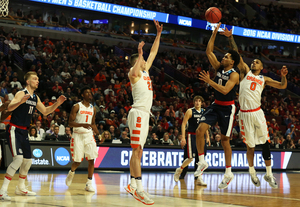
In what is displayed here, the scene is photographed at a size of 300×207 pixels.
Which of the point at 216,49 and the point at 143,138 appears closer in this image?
the point at 143,138

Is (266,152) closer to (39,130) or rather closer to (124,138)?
(124,138)

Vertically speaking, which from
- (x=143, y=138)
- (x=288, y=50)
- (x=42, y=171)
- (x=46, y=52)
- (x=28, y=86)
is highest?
(x=288, y=50)

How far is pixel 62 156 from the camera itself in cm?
1273

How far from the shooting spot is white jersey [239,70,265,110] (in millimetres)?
8148

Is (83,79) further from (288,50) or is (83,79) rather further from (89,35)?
(288,50)

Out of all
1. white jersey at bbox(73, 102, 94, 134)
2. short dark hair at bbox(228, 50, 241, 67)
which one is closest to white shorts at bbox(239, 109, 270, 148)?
short dark hair at bbox(228, 50, 241, 67)

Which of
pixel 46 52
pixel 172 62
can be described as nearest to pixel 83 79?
pixel 46 52

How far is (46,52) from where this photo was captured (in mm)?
20406

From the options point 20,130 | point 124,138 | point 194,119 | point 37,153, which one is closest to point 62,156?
point 37,153

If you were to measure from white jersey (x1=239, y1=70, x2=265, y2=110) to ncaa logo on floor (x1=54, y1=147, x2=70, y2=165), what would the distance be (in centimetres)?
682

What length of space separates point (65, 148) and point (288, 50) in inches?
1278

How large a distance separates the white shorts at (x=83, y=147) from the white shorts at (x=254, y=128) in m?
3.39

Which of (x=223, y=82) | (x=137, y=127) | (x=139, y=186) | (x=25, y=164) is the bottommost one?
(x=139, y=186)

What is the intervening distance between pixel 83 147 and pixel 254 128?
384 cm
